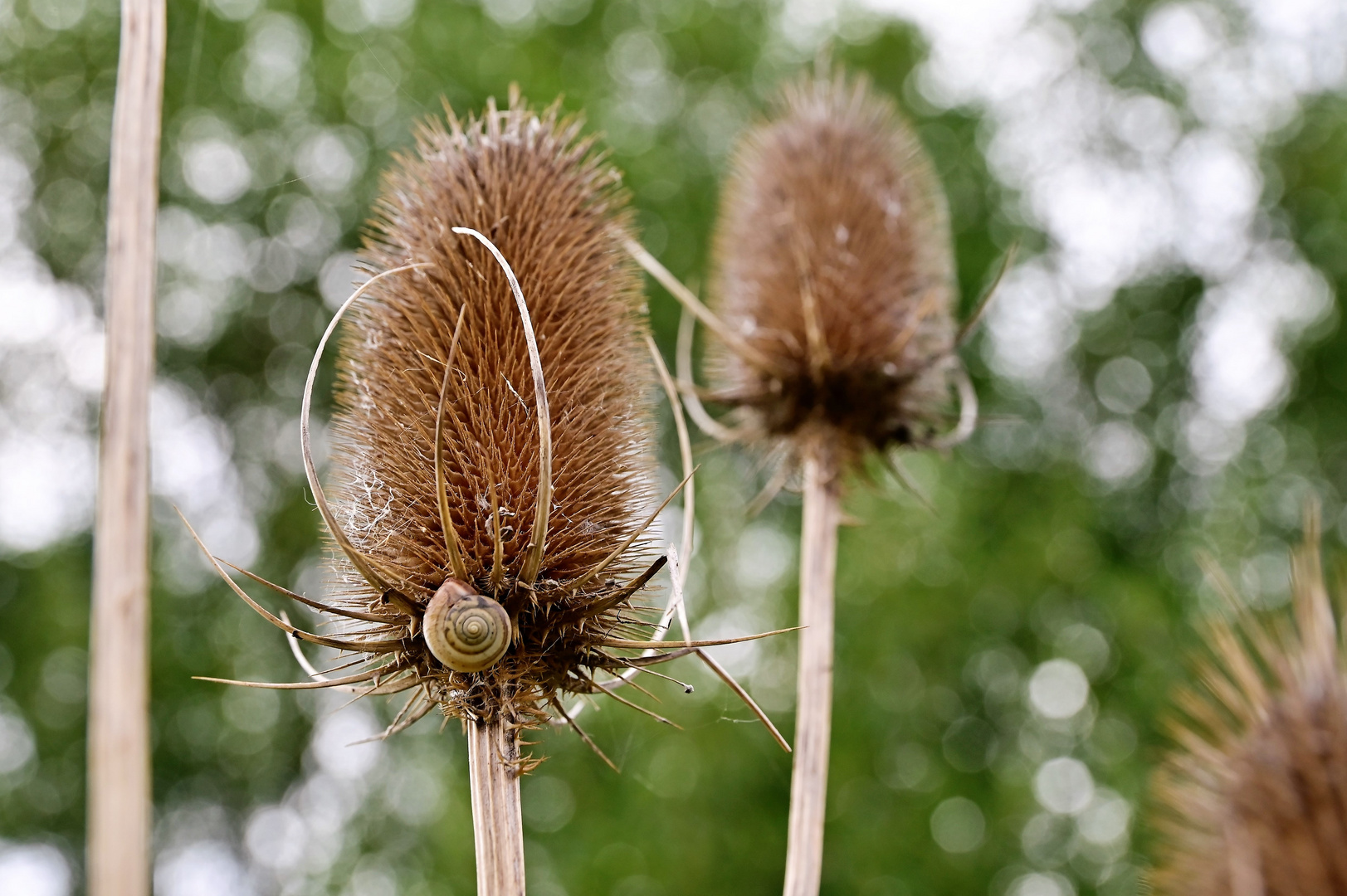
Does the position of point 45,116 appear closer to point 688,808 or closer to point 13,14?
point 13,14

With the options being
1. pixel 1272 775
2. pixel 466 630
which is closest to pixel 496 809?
pixel 466 630

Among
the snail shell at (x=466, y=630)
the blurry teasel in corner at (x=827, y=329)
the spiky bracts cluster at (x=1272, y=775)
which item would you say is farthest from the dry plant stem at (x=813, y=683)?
the snail shell at (x=466, y=630)

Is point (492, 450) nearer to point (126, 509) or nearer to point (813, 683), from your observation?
point (126, 509)

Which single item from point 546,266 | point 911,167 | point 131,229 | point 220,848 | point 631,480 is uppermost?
point 911,167

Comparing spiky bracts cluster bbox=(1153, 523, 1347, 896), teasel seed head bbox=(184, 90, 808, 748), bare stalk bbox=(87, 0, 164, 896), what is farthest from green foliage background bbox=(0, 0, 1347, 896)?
bare stalk bbox=(87, 0, 164, 896)

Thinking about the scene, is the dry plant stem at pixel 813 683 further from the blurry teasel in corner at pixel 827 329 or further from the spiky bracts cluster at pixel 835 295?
the spiky bracts cluster at pixel 835 295

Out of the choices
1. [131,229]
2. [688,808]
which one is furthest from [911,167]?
[688,808]

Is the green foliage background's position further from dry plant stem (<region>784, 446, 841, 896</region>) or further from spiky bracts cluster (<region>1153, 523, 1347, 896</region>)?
spiky bracts cluster (<region>1153, 523, 1347, 896</region>)
